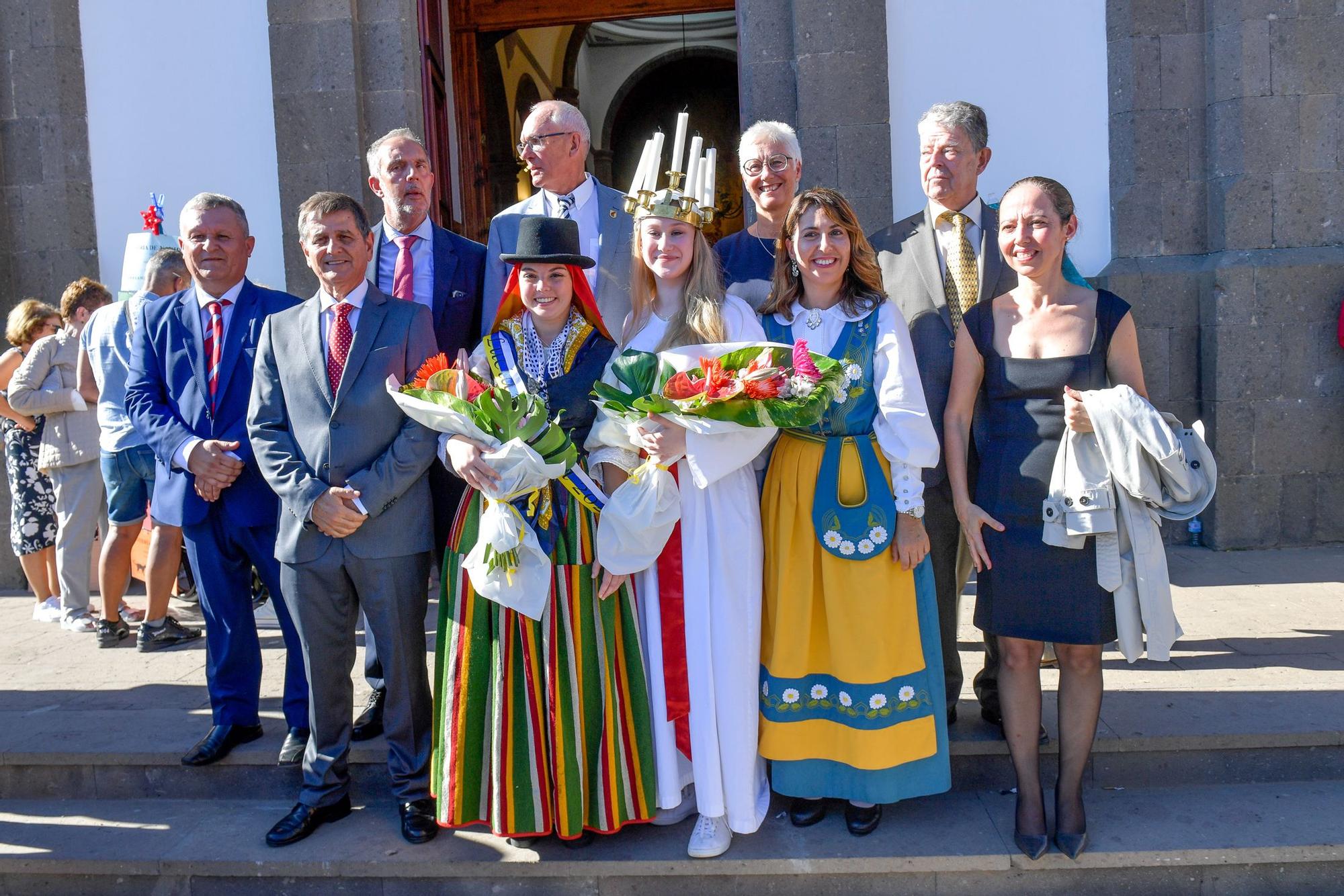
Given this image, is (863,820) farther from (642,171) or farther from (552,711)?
(642,171)

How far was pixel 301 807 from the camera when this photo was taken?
10.7ft

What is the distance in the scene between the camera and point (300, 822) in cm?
322

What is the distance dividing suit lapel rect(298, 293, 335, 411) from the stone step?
1357 mm

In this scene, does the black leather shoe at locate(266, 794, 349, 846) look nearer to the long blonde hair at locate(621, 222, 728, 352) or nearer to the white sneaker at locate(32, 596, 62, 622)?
the long blonde hair at locate(621, 222, 728, 352)

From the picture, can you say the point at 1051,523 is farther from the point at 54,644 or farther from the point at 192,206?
the point at 54,644

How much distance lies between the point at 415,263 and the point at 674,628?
1662 millimetres

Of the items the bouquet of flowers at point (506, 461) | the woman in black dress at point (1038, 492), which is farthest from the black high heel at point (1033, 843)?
the bouquet of flowers at point (506, 461)

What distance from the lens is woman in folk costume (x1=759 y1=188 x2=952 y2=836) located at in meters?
2.96

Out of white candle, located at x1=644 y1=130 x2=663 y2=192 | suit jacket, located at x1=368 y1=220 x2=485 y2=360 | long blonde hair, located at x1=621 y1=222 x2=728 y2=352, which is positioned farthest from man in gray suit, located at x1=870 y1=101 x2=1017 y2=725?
suit jacket, located at x1=368 y1=220 x2=485 y2=360

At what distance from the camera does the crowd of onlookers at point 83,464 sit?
4797mm

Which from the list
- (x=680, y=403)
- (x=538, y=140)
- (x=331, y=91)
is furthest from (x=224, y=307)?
(x=331, y=91)

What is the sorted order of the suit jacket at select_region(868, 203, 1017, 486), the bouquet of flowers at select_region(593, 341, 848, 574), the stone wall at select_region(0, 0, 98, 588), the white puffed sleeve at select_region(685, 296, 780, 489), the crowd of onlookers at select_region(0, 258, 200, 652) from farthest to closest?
the stone wall at select_region(0, 0, 98, 588) < the crowd of onlookers at select_region(0, 258, 200, 652) < the suit jacket at select_region(868, 203, 1017, 486) < the white puffed sleeve at select_region(685, 296, 780, 489) < the bouquet of flowers at select_region(593, 341, 848, 574)

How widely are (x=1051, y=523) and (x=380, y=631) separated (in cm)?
194

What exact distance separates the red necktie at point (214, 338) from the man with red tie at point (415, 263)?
1.68 feet
